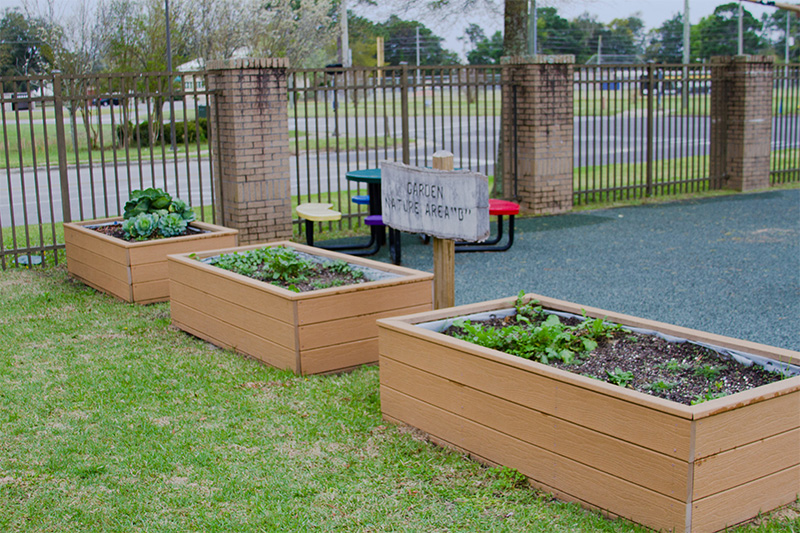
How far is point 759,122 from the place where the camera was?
14.6m

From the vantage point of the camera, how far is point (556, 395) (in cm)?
351

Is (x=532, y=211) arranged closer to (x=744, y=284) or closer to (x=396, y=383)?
(x=744, y=284)

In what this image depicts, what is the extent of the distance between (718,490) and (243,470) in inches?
83.0

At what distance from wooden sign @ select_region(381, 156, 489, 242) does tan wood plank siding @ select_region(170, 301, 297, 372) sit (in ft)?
3.77

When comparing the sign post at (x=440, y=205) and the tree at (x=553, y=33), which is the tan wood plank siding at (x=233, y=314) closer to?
the sign post at (x=440, y=205)

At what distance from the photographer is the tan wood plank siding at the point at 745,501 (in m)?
3.11

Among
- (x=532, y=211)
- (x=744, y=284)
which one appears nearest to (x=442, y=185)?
(x=744, y=284)

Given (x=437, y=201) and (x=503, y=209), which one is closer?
(x=437, y=201)

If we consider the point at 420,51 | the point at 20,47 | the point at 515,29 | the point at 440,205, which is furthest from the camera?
the point at 420,51

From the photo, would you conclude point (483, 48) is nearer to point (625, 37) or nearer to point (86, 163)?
point (625, 37)

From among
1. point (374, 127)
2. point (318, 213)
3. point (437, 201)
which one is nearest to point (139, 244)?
point (318, 213)

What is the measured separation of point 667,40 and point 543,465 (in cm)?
8405

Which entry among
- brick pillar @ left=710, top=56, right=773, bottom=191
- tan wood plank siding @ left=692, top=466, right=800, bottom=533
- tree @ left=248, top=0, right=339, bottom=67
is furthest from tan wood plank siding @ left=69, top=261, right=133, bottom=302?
tree @ left=248, top=0, right=339, bottom=67

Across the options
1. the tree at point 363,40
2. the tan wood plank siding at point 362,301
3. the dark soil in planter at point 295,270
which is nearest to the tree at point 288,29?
the tree at point 363,40
